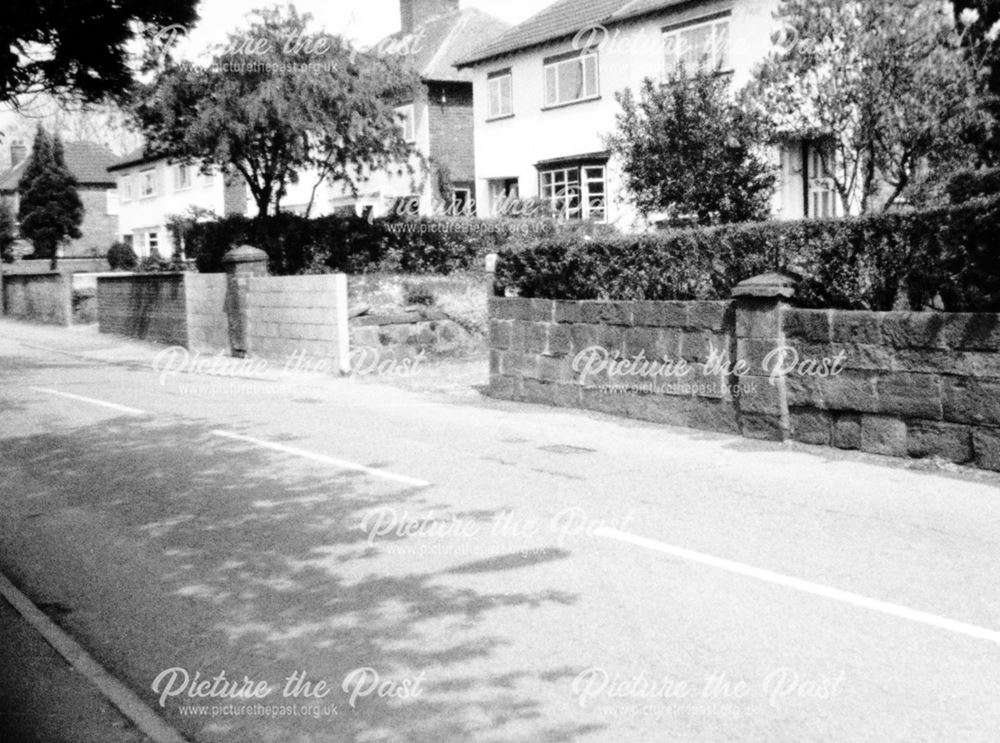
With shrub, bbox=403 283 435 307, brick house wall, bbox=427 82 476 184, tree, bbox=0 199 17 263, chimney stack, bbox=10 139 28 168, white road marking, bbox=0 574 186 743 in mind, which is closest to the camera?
white road marking, bbox=0 574 186 743

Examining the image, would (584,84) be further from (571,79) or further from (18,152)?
(18,152)

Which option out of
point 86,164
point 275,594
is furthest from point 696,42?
point 86,164

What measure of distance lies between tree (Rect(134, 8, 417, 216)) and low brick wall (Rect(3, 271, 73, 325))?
9687mm

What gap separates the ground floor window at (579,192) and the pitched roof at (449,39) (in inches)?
387

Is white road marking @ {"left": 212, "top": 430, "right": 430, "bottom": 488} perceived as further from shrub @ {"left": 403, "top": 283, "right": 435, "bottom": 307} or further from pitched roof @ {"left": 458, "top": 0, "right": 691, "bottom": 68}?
pitched roof @ {"left": 458, "top": 0, "right": 691, "bottom": 68}

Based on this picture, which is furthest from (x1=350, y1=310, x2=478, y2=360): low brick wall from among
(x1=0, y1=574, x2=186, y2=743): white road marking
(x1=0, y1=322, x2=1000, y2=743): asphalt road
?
(x1=0, y1=574, x2=186, y2=743): white road marking

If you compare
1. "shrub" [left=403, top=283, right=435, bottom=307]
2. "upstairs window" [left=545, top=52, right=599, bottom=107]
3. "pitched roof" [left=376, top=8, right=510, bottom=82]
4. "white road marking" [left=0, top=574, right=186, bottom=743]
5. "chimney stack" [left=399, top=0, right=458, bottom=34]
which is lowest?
"white road marking" [left=0, top=574, right=186, bottom=743]

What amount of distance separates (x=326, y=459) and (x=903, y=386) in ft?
17.6

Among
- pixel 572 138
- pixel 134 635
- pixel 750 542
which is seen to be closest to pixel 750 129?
pixel 750 542

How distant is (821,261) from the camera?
11.1 m

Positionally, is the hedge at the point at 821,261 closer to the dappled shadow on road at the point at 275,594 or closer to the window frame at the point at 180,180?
the dappled shadow on road at the point at 275,594

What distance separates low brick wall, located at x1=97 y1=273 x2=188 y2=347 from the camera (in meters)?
24.2

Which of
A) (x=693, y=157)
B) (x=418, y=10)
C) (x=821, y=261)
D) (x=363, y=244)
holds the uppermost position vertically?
(x=418, y=10)

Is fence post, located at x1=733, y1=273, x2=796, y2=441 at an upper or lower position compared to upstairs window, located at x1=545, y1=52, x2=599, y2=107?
lower
